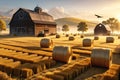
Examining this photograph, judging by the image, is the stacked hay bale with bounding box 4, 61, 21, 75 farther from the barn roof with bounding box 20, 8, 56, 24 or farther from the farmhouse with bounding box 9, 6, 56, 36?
the barn roof with bounding box 20, 8, 56, 24

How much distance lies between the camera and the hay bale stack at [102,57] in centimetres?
1319

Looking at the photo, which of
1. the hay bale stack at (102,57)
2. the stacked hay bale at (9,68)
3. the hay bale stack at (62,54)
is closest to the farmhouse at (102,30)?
the hay bale stack at (62,54)

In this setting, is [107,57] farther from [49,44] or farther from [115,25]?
[115,25]

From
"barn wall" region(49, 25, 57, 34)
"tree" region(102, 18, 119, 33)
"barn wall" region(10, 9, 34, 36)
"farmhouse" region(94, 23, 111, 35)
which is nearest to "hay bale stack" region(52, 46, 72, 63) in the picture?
"barn wall" region(10, 9, 34, 36)

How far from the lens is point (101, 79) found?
33.4 feet

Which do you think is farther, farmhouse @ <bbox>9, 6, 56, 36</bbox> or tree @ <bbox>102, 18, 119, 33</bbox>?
tree @ <bbox>102, 18, 119, 33</bbox>

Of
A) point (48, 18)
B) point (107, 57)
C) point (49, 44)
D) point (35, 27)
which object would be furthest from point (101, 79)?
point (48, 18)

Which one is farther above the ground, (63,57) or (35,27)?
(35,27)

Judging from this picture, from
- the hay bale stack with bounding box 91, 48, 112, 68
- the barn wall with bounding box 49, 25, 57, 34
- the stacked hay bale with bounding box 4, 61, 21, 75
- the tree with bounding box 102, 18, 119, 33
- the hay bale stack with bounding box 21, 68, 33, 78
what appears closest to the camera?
the hay bale stack with bounding box 21, 68, 33, 78

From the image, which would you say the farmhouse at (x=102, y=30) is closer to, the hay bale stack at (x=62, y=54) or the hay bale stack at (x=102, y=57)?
the hay bale stack at (x=62, y=54)

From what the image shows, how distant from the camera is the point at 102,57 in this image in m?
13.3

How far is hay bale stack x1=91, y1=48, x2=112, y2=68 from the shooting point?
43.3ft

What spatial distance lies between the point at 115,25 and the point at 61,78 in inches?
4198

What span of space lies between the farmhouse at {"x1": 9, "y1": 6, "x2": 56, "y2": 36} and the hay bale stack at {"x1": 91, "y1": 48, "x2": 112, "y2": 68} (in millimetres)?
40308
